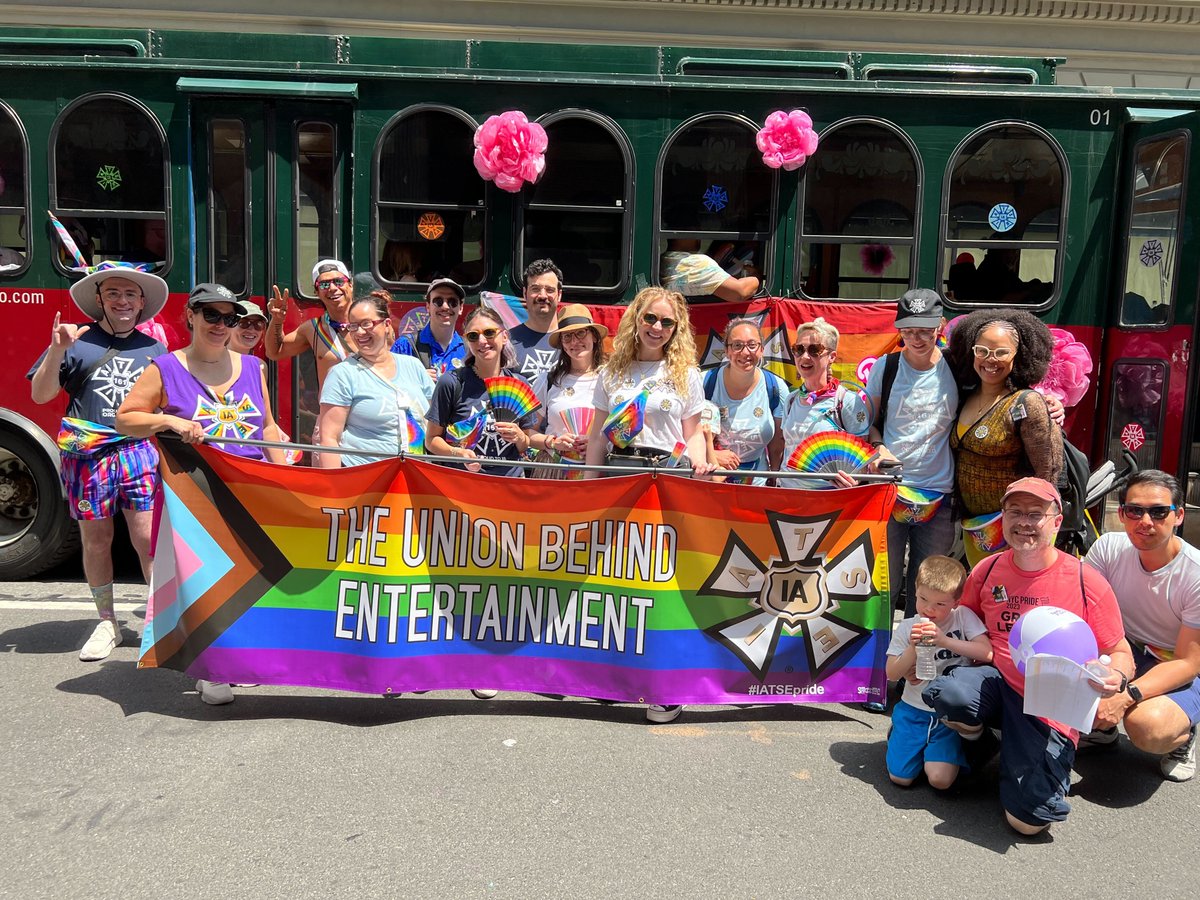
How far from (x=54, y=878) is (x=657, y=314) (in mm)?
3155

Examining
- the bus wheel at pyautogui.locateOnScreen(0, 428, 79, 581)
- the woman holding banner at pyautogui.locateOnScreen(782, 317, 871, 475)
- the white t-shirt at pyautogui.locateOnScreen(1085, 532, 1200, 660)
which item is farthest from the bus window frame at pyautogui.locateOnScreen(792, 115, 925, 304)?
the bus wheel at pyautogui.locateOnScreen(0, 428, 79, 581)

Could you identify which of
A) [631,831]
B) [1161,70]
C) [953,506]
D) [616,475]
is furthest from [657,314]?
[1161,70]

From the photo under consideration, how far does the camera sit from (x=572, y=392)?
5.10 meters

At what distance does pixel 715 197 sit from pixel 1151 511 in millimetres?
3359

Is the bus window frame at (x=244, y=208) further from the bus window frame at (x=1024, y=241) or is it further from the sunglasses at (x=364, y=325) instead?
the bus window frame at (x=1024, y=241)

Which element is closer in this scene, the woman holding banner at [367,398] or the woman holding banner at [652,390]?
the woman holding banner at [652,390]

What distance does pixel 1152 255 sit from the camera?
247 inches

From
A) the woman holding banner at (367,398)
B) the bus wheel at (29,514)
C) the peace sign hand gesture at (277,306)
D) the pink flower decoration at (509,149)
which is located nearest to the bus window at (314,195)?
the peace sign hand gesture at (277,306)

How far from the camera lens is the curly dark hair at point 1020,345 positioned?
4.57m

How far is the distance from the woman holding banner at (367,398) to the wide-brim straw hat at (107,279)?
1.15m

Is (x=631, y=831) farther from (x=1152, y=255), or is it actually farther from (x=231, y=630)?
(x=1152, y=255)

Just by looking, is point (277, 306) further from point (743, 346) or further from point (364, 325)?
point (743, 346)

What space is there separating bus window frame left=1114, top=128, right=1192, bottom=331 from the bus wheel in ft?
22.0

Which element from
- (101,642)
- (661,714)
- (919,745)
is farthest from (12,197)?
(919,745)
